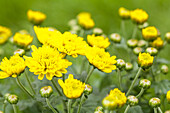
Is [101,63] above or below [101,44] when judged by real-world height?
below

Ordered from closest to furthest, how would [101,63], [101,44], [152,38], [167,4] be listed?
[101,63] → [101,44] → [152,38] → [167,4]

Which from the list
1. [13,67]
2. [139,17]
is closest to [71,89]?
[13,67]

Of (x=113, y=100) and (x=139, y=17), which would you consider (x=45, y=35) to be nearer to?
(x=113, y=100)

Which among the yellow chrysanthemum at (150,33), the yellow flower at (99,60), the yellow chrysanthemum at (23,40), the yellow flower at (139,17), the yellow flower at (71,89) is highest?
the yellow flower at (139,17)

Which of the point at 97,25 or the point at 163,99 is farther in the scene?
the point at 97,25

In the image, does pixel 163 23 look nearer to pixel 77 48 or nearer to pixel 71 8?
pixel 71 8

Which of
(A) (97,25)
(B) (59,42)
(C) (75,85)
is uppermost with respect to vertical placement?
(A) (97,25)

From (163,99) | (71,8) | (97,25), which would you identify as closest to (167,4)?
(97,25)

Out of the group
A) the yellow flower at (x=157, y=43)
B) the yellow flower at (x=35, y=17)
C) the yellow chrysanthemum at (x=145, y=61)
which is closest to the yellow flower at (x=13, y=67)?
the yellow chrysanthemum at (x=145, y=61)

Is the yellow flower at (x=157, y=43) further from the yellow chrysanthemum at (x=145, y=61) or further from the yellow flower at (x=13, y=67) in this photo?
the yellow flower at (x=13, y=67)
